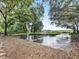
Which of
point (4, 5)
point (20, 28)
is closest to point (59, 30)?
point (20, 28)

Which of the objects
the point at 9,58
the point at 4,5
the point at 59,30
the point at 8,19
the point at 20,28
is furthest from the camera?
the point at 59,30

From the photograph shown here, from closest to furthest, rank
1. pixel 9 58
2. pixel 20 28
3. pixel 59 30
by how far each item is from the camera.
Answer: pixel 9 58
pixel 20 28
pixel 59 30

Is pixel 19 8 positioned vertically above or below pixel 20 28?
above

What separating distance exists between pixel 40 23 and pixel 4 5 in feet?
40.7

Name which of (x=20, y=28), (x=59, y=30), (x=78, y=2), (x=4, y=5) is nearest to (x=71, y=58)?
(x=78, y=2)

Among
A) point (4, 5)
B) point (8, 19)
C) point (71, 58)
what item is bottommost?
point (71, 58)

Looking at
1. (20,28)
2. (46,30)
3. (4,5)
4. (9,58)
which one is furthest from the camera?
(46,30)

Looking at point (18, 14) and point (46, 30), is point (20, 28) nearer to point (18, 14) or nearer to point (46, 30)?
point (46, 30)

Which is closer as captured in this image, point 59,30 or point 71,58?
point 71,58

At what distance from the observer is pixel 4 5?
1605cm

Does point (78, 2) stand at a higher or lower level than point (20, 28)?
higher

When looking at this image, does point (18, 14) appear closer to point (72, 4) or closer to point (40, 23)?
point (72, 4)

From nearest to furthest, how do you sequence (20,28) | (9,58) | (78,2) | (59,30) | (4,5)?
(9,58)
(78,2)
(4,5)
(20,28)
(59,30)

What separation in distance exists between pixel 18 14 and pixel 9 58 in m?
12.2
